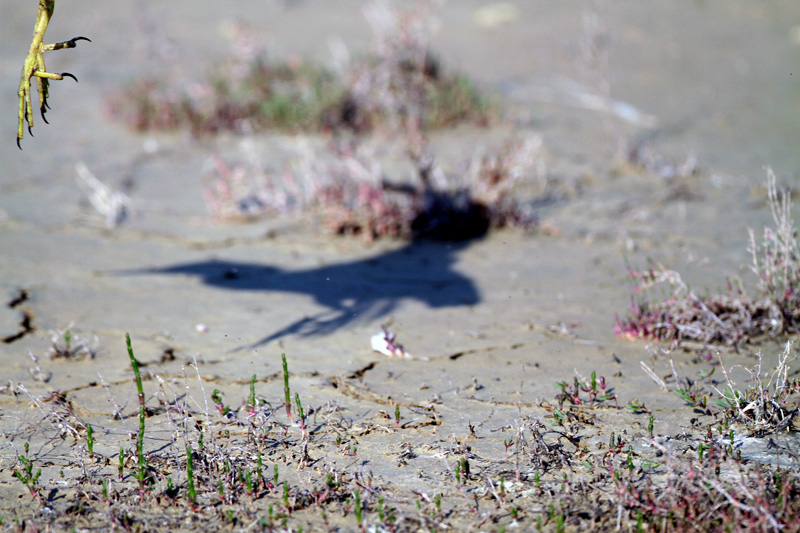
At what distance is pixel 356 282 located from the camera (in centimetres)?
395

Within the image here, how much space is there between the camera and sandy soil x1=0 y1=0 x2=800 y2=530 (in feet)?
Answer: 8.68

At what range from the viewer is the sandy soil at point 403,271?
2646 millimetres

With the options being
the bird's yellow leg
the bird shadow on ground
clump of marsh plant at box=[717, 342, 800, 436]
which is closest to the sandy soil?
the bird shadow on ground

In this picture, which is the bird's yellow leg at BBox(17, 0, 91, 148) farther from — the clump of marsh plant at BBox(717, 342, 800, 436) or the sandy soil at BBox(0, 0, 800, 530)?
the clump of marsh plant at BBox(717, 342, 800, 436)

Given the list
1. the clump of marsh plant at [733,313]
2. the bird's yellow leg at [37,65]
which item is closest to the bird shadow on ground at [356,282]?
the clump of marsh plant at [733,313]

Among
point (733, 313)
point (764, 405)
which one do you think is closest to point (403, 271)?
point (733, 313)

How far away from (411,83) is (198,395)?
3.32 metres

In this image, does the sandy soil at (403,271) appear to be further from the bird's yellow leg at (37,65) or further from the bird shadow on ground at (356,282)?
the bird's yellow leg at (37,65)

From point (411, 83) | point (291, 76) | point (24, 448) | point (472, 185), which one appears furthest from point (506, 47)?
point (24, 448)

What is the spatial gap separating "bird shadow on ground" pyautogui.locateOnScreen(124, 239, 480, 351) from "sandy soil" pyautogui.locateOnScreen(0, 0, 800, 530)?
0.02 meters

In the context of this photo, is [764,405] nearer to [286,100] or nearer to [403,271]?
[403,271]

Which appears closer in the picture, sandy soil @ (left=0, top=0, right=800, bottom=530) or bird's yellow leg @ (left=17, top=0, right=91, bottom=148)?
bird's yellow leg @ (left=17, top=0, right=91, bottom=148)

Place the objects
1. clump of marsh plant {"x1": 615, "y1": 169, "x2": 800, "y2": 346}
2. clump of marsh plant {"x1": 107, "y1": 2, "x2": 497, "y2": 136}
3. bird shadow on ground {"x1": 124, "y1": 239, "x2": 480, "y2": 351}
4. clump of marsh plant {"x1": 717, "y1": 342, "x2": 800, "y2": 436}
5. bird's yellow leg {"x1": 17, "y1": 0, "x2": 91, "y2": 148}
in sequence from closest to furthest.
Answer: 1. clump of marsh plant {"x1": 717, "y1": 342, "x2": 800, "y2": 436}
2. bird's yellow leg {"x1": 17, "y1": 0, "x2": 91, "y2": 148}
3. clump of marsh plant {"x1": 615, "y1": 169, "x2": 800, "y2": 346}
4. bird shadow on ground {"x1": 124, "y1": 239, "x2": 480, "y2": 351}
5. clump of marsh plant {"x1": 107, "y1": 2, "x2": 497, "y2": 136}

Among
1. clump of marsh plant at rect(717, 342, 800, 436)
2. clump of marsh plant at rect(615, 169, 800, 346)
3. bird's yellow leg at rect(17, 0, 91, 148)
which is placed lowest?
clump of marsh plant at rect(717, 342, 800, 436)
